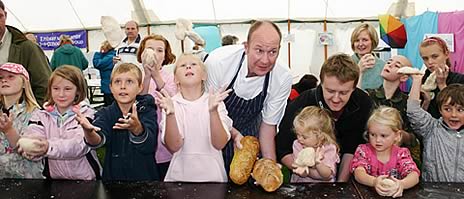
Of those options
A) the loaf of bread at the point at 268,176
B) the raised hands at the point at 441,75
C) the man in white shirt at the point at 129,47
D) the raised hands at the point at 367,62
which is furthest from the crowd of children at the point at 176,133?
the man in white shirt at the point at 129,47

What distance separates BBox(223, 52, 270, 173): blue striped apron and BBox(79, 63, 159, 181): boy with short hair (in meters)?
0.37

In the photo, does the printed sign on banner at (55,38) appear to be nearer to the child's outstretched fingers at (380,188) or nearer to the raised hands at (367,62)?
the raised hands at (367,62)

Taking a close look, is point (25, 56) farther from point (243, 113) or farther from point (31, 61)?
point (243, 113)

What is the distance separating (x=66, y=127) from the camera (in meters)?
2.24

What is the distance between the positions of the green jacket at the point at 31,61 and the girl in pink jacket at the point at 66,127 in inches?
24.6

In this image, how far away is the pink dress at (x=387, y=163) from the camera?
6.72ft

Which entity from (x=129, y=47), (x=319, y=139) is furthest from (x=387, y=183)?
(x=129, y=47)

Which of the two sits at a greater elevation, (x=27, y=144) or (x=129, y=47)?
(x=129, y=47)

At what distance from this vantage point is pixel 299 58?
1001 centimetres

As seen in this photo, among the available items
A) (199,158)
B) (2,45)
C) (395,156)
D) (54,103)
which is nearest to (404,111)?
(395,156)

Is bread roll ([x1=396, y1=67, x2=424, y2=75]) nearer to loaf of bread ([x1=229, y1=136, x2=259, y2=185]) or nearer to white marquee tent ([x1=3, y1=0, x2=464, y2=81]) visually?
loaf of bread ([x1=229, y1=136, x2=259, y2=185])

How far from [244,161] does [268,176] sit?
185mm

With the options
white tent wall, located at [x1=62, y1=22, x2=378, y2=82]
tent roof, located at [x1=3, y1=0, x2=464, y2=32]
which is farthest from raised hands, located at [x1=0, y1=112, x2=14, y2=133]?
tent roof, located at [x1=3, y1=0, x2=464, y2=32]

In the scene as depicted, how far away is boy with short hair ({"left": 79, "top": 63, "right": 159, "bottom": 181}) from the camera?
86.6 inches
